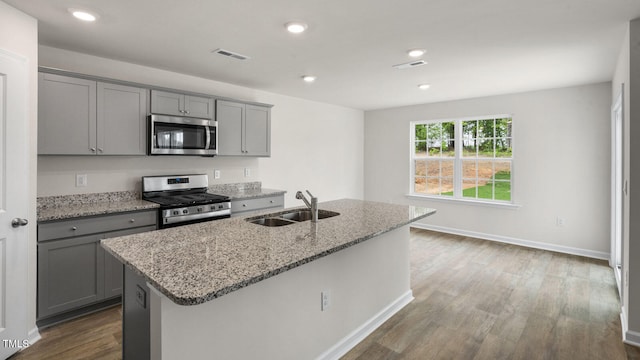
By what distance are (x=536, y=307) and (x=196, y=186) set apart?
12.2ft

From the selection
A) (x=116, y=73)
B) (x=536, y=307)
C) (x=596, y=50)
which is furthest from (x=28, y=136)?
(x=596, y=50)

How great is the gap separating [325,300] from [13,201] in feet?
6.99

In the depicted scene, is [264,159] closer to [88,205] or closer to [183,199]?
[183,199]

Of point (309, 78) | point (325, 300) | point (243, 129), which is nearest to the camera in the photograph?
point (325, 300)

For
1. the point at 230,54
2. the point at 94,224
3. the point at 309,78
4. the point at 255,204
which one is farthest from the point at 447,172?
the point at 94,224

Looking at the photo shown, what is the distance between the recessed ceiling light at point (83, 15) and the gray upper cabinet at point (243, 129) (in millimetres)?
1620

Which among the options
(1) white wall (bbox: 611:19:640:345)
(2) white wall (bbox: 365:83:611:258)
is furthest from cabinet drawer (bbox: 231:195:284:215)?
(1) white wall (bbox: 611:19:640:345)

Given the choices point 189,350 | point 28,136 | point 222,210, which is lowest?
point 189,350

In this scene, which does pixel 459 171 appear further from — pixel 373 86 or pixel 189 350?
Answer: pixel 189 350

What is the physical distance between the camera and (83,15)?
2293mm

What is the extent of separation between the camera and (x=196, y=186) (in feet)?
13.0

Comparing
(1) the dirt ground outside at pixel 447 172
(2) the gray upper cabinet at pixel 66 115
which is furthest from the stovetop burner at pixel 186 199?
(1) the dirt ground outside at pixel 447 172

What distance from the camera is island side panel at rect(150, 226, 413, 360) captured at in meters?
1.40

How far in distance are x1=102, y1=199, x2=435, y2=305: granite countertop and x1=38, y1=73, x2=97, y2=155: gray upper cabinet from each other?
1560mm
